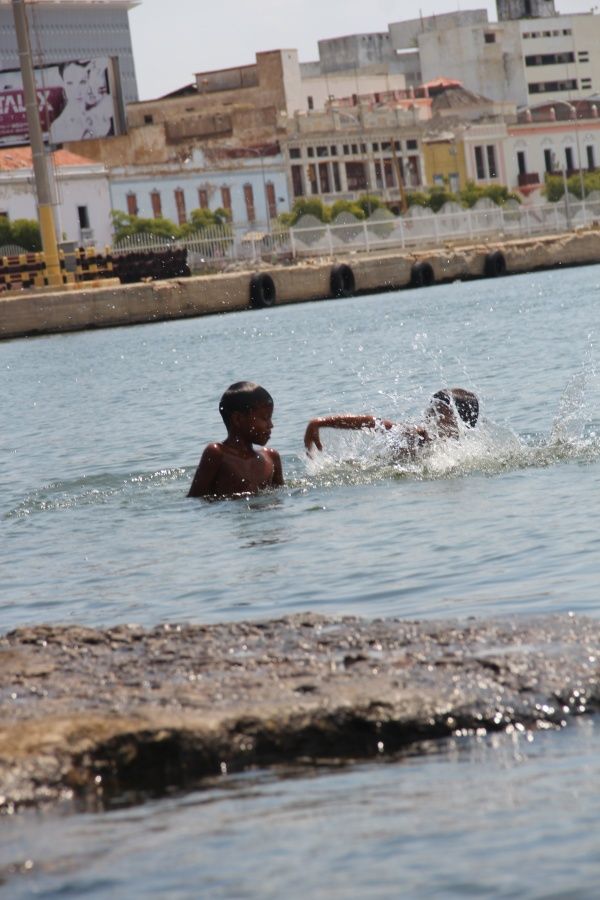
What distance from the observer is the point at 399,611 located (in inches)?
278

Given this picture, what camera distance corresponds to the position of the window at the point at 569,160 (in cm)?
9906

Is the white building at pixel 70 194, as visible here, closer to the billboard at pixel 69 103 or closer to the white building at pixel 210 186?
the white building at pixel 210 186

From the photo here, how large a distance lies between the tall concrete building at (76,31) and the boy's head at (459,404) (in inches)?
3440

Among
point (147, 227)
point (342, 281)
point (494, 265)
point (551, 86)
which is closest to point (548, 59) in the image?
point (551, 86)

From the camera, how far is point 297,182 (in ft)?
268

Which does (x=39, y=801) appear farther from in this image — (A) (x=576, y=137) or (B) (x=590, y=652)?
(A) (x=576, y=137)

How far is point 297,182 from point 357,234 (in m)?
27.0

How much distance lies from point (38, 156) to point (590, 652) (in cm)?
4093

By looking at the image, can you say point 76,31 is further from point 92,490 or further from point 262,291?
point 92,490

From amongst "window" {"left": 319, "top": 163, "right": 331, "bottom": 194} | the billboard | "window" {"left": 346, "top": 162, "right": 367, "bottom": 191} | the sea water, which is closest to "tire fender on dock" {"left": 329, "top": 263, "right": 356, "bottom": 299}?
the billboard

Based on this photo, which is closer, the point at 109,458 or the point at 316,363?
the point at 109,458

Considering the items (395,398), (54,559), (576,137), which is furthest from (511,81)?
(54,559)

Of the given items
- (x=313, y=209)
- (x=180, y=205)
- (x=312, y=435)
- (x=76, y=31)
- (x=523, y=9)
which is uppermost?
(x=523, y=9)

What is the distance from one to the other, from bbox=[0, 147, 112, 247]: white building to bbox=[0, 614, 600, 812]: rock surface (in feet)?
205
